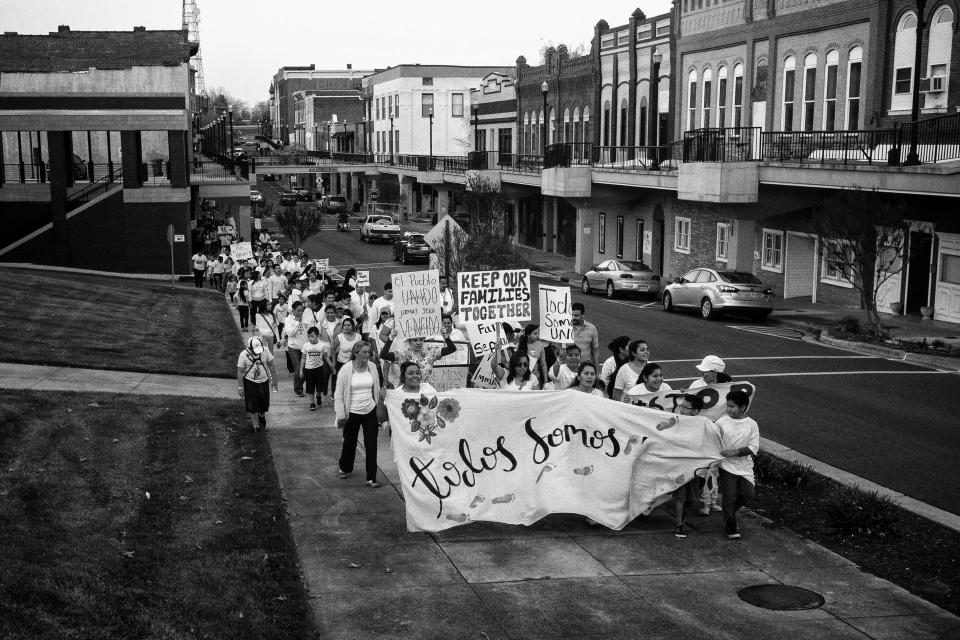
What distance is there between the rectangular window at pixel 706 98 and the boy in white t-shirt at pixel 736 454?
31.8m

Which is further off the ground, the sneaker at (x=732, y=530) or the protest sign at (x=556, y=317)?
the protest sign at (x=556, y=317)

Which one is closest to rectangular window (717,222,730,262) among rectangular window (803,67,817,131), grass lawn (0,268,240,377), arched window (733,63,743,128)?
arched window (733,63,743,128)

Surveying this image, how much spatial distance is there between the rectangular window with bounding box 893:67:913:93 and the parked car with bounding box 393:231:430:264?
2415 cm

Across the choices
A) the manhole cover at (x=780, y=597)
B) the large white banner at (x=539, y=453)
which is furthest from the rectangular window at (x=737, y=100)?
the manhole cover at (x=780, y=597)

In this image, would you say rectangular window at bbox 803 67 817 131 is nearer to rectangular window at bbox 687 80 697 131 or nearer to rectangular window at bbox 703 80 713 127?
rectangular window at bbox 703 80 713 127

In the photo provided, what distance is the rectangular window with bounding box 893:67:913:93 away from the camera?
28.6m

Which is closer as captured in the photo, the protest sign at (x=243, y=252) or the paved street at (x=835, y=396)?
the paved street at (x=835, y=396)

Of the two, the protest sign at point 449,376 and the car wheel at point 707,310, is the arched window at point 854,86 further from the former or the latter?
the protest sign at point 449,376

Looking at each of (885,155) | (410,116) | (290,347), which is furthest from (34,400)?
(410,116)

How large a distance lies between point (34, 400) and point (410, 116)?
258 ft

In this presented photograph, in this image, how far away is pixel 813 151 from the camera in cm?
3056

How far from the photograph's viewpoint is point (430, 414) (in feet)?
33.6

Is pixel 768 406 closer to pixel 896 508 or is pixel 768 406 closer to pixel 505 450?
pixel 896 508

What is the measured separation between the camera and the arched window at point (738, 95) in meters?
37.7
